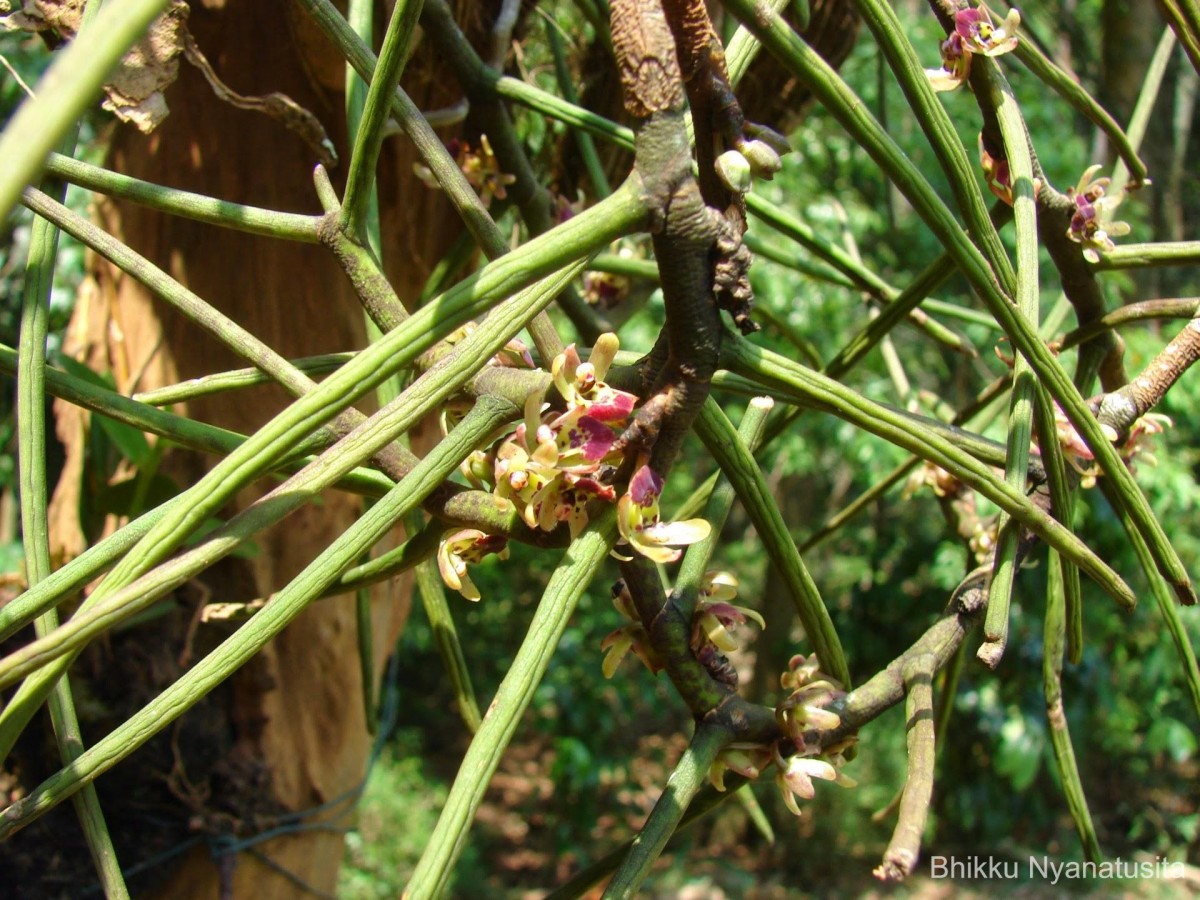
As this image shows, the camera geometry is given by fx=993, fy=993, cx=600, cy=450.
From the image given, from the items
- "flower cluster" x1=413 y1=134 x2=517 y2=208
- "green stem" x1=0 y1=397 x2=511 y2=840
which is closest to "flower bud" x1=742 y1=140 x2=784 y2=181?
"green stem" x1=0 y1=397 x2=511 y2=840

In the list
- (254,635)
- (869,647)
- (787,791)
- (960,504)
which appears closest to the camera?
(254,635)

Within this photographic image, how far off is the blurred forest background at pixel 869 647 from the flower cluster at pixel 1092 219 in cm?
115

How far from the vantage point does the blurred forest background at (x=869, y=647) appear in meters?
1.92

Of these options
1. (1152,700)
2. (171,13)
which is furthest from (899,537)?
(171,13)

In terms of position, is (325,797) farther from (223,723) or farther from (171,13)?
(171,13)

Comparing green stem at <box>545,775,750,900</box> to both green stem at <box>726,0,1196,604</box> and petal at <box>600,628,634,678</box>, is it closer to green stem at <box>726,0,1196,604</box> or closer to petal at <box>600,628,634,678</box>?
petal at <box>600,628,634,678</box>

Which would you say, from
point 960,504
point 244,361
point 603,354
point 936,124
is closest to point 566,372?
point 603,354

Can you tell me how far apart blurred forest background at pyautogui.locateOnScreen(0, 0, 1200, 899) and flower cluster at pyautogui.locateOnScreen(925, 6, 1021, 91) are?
121 cm

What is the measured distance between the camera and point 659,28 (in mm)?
226

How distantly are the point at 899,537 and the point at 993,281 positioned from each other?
2.19 m

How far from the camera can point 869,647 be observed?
7.28 feet

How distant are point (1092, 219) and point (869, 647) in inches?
75.1

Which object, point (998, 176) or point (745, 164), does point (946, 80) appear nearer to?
point (998, 176)

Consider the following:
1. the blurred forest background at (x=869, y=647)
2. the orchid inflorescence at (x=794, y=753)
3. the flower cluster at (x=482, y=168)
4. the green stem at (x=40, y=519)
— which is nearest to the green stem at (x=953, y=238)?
the orchid inflorescence at (x=794, y=753)
